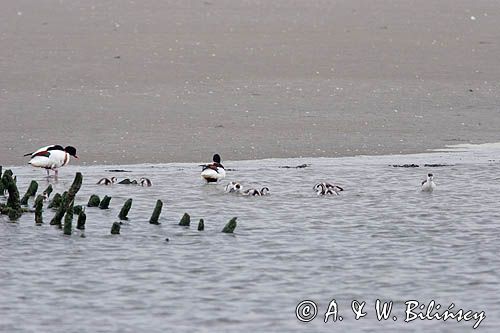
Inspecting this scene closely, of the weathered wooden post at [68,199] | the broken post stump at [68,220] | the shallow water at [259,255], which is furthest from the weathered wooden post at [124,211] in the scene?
the broken post stump at [68,220]

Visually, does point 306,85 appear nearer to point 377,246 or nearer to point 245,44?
point 245,44

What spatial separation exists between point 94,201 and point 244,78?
22.9 ft

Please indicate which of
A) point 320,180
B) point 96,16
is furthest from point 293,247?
point 96,16

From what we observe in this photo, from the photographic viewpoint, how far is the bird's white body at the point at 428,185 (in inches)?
463

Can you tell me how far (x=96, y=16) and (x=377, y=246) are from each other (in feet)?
42.0

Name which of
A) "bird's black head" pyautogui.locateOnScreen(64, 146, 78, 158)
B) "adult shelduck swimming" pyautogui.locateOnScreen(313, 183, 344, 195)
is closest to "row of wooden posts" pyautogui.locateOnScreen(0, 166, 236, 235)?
"adult shelduck swimming" pyautogui.locateOnScreen(313, 183, 344, 195)

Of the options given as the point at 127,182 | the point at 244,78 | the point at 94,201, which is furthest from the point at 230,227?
the point at 244,78

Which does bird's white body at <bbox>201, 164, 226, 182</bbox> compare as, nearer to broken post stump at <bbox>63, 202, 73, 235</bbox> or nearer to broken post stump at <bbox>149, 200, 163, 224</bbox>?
broken post stump at <bbox>149, 200, 163, 224</bbox>

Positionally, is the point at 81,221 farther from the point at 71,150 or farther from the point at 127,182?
→ the point at 71,150

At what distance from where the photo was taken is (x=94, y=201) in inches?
427

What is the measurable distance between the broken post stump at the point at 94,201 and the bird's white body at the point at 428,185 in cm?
314

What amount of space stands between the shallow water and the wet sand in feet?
4.90

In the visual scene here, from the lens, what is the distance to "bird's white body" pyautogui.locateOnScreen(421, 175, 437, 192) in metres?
11.8

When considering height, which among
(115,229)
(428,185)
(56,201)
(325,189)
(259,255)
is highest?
(428,185)
